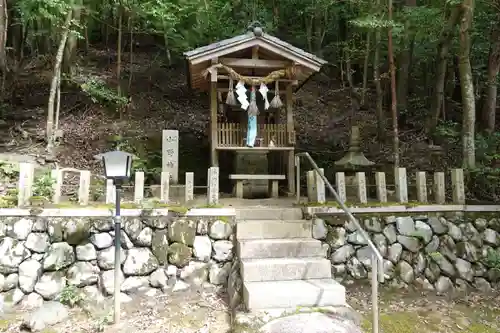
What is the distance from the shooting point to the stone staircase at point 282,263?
4668 mm

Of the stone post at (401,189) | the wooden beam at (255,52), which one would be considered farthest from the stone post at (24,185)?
the stone post at (401,189)

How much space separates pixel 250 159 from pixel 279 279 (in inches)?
178

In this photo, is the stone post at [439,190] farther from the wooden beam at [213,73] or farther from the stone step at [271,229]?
the wooden beam at [213,73]

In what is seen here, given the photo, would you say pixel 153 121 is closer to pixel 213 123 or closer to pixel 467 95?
pixel 213 123

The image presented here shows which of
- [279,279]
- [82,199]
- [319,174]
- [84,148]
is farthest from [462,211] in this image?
[84,148]

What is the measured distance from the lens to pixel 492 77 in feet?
34.2

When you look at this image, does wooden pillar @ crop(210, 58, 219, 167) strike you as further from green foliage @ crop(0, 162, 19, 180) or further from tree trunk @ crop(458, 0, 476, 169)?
tree trunk @ crop(458, 0, 476, 169)

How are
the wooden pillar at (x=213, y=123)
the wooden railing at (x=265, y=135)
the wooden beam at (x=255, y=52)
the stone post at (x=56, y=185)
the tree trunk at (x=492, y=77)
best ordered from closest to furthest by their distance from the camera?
1. the stone post at (x=56, y=185)
2. the wooden pillar at (x=213, y=123)
3. the wooden beam at (x=255, y=52)
4. the wooden railing at (x=265, y=135)
5. the tree trunk at (x=492, y=77)

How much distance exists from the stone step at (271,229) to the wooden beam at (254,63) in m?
4.05

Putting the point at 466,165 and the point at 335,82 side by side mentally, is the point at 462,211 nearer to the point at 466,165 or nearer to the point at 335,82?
the point at 466,165

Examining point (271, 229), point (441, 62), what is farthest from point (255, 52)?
point (441, 62)

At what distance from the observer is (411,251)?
6457 mm

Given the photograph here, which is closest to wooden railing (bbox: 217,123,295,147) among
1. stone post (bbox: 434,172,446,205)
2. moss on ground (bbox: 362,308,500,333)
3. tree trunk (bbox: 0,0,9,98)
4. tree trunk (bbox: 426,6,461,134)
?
stone post (bbox: 434,172,446,205)

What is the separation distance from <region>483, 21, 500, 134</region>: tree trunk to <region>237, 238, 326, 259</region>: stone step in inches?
336
